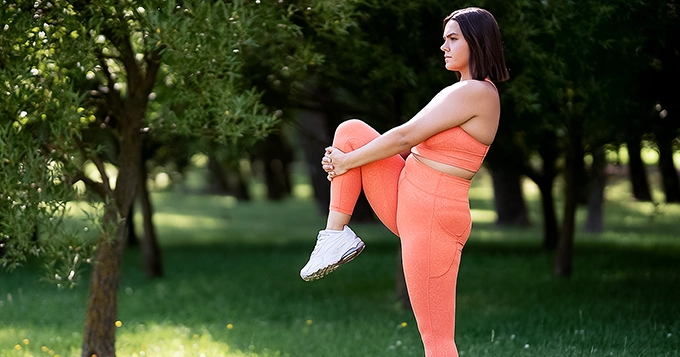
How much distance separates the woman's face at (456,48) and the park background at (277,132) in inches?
64.6

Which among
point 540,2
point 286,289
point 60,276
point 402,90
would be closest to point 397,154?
point 60,276

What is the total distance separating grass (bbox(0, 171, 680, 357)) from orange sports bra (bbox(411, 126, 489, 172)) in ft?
8.09

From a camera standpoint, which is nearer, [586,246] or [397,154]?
[397,154]

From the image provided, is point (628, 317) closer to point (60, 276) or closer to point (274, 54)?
point (274, 54)

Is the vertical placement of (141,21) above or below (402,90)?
above

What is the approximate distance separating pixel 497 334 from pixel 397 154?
401 cm

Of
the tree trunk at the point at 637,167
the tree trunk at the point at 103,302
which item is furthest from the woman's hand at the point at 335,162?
the tree trunk at the point at 637,167

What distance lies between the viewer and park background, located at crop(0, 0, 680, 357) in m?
5.30

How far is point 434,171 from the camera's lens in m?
4.08

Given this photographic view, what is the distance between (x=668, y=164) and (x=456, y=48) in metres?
9.92

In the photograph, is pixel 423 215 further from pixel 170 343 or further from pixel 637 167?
pixel 637 167

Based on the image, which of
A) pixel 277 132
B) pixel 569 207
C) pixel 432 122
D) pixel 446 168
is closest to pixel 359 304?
pixel 277 132

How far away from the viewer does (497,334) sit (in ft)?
25.2

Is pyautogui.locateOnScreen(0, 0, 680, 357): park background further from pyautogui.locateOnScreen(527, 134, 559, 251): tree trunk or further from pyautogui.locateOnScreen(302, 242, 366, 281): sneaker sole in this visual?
pyautogui.locateOnScreen(302, 242, 366, 281): sneaker sole
